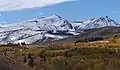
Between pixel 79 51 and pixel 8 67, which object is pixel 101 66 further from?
pixel 79 51

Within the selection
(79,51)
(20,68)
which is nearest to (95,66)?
(20,68)

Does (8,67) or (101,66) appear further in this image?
(101,66)

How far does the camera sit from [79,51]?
15638 cm

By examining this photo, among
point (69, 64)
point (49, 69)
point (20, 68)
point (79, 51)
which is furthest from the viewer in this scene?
point (79, 51)

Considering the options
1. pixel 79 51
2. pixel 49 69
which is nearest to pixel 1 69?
pixel 49 69

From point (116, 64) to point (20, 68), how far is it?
43.9m

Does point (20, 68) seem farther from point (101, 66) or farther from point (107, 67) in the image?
point (101, 66)

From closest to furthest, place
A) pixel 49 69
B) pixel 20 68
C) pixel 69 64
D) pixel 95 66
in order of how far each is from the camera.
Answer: pixel 20 68
pixel 49 69
pixel 95 66
pixel 69 64

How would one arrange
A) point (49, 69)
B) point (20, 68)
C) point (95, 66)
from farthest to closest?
point (95, 66) < point (49, 69) < point (20, 68)

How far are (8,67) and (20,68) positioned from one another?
1.12 metres

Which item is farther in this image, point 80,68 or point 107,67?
point 80,68

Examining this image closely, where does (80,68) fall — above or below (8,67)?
below

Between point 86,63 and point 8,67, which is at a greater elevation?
point 8,67

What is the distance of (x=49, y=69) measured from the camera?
61375mm
